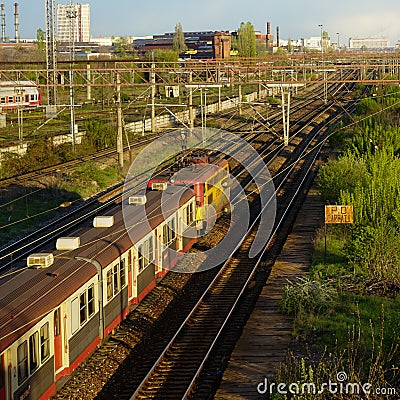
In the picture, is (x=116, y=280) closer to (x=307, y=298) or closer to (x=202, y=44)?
(x=307, y=298)

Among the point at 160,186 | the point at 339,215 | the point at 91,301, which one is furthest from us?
the point at 160,186

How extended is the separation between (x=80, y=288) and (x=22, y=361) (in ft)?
6.92

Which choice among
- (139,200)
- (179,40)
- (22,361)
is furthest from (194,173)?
(179,40)

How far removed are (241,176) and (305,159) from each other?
6816mm

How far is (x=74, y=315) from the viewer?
37.2 feet

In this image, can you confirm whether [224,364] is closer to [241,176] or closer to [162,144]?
[241,176]

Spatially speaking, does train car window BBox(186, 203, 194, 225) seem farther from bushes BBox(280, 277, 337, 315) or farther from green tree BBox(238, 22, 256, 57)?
green tree BBox(238, 22, 256, 57)

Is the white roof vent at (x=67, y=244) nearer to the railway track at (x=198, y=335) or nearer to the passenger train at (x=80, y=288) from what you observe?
the passenger train at (x=80, y=288)

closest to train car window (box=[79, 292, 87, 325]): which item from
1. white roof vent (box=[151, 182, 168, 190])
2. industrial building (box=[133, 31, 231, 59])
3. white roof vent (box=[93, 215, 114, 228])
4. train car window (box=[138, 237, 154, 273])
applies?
train car window (box=[138, 237, 154, 273])

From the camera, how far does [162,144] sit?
42031 millimetres

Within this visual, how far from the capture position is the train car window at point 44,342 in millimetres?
10219

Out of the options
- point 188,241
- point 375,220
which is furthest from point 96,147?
point 375,220

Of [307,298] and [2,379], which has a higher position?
[2,379]

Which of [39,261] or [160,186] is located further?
[160,186]
